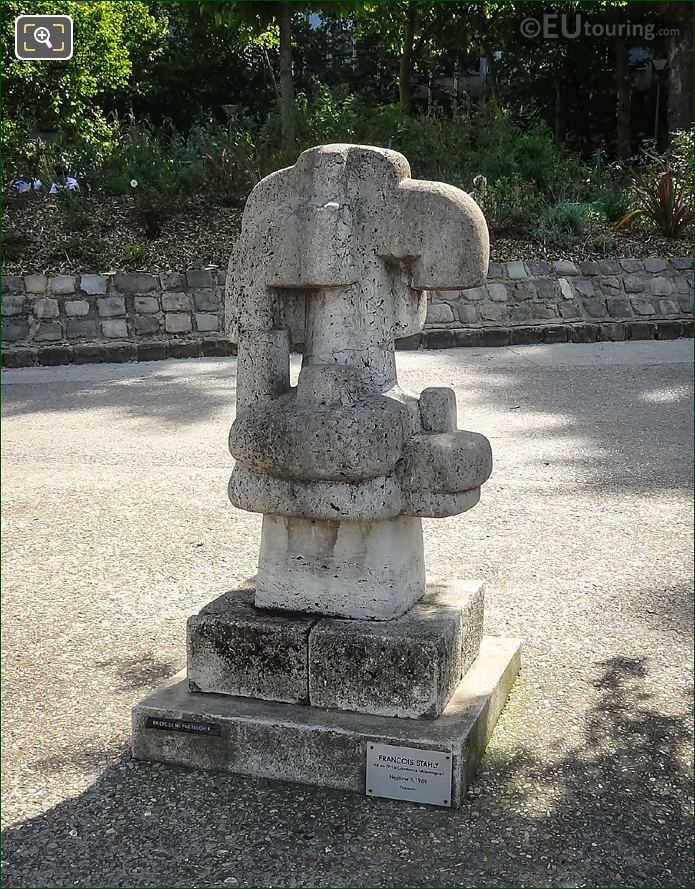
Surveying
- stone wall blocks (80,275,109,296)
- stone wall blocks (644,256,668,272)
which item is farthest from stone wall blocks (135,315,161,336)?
stone wall blocks (644,256,668,272)

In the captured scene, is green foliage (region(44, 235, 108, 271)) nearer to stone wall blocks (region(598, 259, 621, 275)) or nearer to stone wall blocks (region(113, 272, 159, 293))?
stone wall blocks (region(113, 272, 159, 293))

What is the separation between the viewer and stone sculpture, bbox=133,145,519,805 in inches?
118

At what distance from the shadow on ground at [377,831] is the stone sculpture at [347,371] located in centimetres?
61

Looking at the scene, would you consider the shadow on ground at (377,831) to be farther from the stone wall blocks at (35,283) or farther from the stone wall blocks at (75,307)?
the stone wall blocks at (35,283)

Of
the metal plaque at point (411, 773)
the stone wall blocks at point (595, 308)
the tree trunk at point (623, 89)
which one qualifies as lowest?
the metal plaque at point (411, 773)

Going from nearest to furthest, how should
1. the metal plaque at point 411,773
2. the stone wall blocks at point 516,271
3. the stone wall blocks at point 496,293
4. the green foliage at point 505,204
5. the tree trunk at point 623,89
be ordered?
the metal plaque at point 411,773, the stone wall blocks at point 496,293, the stone wall blocks at point 516,271, the green foliage at point 505,204, the tree trunk at point 623,89

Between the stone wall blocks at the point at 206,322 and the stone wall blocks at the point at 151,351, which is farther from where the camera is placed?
the stone wall blocks at the point at 206,322

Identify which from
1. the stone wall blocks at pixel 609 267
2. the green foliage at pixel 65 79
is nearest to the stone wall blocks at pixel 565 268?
the stone wall blocks at pixel 609 267

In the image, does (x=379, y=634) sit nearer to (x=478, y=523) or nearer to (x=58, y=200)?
(x=478, y=523)

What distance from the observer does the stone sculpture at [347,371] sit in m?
2.99

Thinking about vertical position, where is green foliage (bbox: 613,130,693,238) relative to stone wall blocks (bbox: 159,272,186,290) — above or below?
above

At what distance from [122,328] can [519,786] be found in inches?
367

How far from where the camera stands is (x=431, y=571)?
4.89 meters

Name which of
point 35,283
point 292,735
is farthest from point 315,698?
point 35,283
